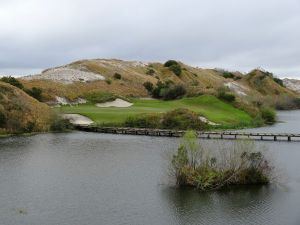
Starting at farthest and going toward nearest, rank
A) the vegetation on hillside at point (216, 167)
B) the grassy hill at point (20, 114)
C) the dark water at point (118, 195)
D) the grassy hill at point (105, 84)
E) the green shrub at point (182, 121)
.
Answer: the grassy hill at point (105, 84)
the green shrub at point (182, 121)
the grassy hill at point (20, 114)
the vegetation on hillside at point (216, 167)
the dark water at point (118, 195)

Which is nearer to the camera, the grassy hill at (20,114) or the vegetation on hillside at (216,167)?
the vegetation on hillside at (216,167)

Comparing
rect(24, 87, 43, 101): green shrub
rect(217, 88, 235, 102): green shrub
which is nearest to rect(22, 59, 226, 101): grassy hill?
rect(24, 87, 43, 101): green shrub

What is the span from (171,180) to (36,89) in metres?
83.4

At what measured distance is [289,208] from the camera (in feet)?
142

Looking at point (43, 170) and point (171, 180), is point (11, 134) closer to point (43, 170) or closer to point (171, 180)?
point (43, 170)

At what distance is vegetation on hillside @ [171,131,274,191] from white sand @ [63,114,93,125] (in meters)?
55.8

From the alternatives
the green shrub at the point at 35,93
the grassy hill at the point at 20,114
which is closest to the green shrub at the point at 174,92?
the green shrub at the point at 35,93

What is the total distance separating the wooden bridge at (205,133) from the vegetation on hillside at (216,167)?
3538 cm

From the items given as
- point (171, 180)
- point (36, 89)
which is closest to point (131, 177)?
point (171, 180)

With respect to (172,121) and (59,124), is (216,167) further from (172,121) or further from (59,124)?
(59,124)

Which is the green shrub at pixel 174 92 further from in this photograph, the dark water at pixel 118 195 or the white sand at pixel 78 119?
the dark water at pixel 118 195

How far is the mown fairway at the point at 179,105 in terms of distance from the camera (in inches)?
4291

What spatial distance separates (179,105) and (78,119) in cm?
3420

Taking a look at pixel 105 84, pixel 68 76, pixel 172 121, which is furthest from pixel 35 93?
pixel 172 121
